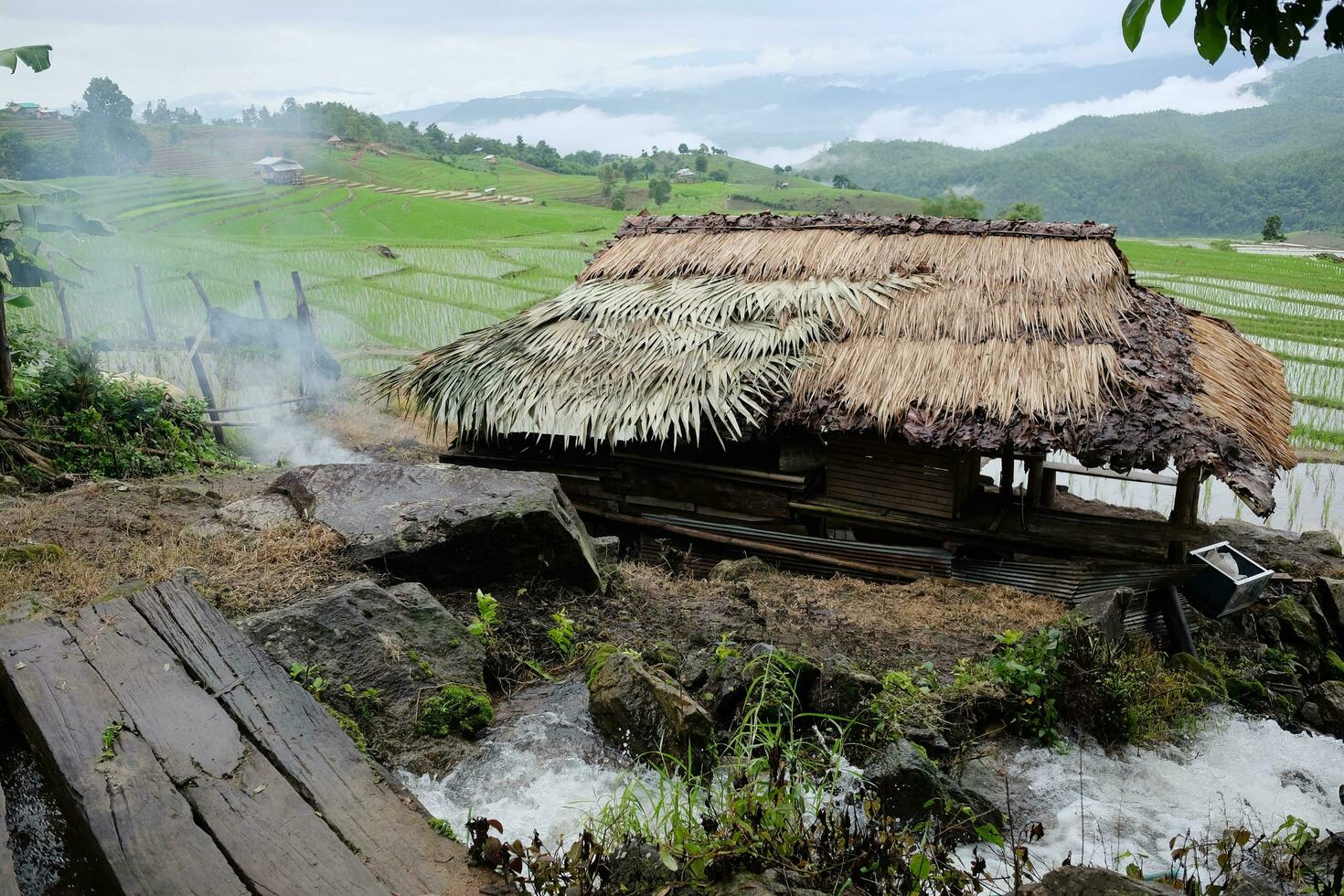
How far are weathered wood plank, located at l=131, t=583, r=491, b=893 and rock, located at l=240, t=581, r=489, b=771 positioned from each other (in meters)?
0.40

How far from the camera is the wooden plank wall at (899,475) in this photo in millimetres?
8062

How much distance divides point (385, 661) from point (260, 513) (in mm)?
2050

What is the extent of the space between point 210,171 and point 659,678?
89.4 ft

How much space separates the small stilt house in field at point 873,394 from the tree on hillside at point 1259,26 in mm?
5080

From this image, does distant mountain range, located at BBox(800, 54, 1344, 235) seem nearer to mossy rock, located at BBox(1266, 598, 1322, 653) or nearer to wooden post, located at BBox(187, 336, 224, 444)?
mossy rock, located at BBox(1266, 598, 1322, 653)

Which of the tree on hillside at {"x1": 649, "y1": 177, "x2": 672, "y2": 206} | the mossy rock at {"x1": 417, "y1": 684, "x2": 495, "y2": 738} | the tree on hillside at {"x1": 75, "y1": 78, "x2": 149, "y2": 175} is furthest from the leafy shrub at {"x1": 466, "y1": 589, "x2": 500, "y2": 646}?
the tree on hillside at {"x1": 649, "y1": 177, "x2": 672, "y2": 206}

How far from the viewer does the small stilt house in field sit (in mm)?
7457

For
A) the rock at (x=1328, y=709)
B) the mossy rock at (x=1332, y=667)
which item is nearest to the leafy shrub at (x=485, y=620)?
the rock at (x=1328, y=709)

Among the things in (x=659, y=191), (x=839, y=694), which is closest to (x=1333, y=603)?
(x=839, y=694)

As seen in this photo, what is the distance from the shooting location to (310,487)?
5574 millimetres

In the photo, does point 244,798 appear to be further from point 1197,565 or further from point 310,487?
point 1197,565

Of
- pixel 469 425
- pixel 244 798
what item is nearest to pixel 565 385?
pixel 469 425

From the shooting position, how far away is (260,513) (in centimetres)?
545

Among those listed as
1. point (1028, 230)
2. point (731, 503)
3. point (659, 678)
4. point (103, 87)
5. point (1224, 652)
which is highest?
point (103, 87)
